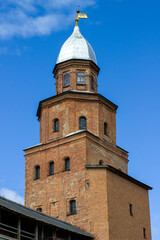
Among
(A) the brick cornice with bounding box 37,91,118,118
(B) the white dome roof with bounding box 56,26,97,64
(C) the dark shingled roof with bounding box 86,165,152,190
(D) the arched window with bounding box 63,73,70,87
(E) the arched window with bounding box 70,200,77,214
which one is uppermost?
(B) the white dome roof with bounding box 56,26,97,64

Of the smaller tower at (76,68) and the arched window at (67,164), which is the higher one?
the smaller tower at (76,68)

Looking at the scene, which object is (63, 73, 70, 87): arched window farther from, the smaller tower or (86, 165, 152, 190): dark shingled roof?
(86, 165, 152, 190): dark shingled roof

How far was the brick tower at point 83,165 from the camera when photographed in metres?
33.7

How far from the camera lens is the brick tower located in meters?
33.7

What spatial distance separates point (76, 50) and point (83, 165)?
11887 millimetres

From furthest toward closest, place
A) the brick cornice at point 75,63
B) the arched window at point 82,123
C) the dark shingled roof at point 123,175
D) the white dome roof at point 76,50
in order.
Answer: the white dome roof at point 76,50 → the brick cornice at point 75,63 → the arched window at point 82,123 → the dark shingled roof at point 123,175

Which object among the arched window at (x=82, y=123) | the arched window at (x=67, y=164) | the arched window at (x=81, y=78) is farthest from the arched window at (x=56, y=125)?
the arched window at (x=81, y=78)

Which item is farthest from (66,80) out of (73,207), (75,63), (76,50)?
(73,207)

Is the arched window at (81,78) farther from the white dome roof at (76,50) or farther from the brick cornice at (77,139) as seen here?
the brick cornice at (77,139)

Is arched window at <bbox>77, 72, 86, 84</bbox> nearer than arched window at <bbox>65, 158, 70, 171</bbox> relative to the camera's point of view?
No

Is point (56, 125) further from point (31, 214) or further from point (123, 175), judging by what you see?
point (31, 214)

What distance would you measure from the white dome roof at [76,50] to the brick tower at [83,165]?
9 cm

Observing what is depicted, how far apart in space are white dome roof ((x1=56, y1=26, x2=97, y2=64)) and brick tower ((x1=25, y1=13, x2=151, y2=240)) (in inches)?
3.6

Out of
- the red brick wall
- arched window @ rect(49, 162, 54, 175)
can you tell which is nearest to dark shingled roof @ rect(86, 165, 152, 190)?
the red brick wall
